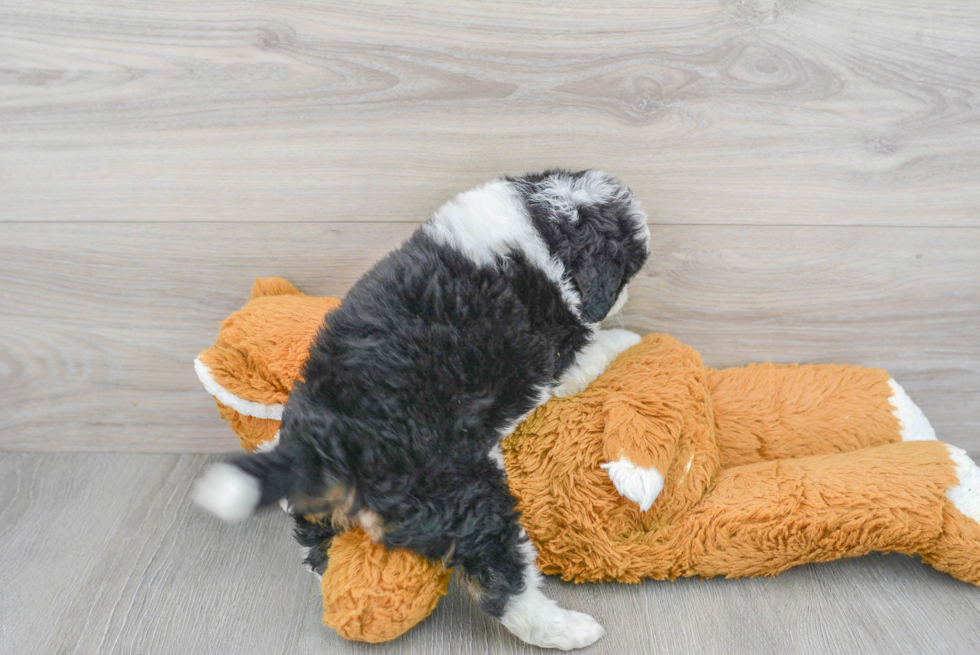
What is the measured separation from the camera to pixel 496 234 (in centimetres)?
90

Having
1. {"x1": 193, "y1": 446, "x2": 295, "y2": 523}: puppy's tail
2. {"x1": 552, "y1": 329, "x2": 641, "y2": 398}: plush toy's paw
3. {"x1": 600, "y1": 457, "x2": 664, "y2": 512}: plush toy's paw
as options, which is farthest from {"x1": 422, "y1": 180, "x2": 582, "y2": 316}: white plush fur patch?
{"x1": 193, "y1": 446, "x2": 295, "y2": 523}: puppy's tail

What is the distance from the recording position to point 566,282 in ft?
2.96

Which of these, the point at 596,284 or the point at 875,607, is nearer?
the point at 596,284

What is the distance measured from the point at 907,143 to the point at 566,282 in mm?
704

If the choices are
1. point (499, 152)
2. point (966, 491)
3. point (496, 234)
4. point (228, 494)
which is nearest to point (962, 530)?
point (966, 491)

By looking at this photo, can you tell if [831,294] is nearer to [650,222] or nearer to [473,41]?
→ [650,222]

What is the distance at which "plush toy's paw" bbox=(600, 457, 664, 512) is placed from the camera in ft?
2.92

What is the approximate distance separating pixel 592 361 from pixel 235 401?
578mm

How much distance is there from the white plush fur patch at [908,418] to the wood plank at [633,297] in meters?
0.13

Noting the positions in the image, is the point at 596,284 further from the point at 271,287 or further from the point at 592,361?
the point at 271,287

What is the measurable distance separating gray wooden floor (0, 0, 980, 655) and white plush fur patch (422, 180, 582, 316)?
0.24 metres

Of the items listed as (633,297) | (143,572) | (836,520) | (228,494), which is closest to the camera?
(228,494)

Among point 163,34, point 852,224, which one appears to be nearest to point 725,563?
point 852,224

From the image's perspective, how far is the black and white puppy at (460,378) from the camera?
32.8 inches
